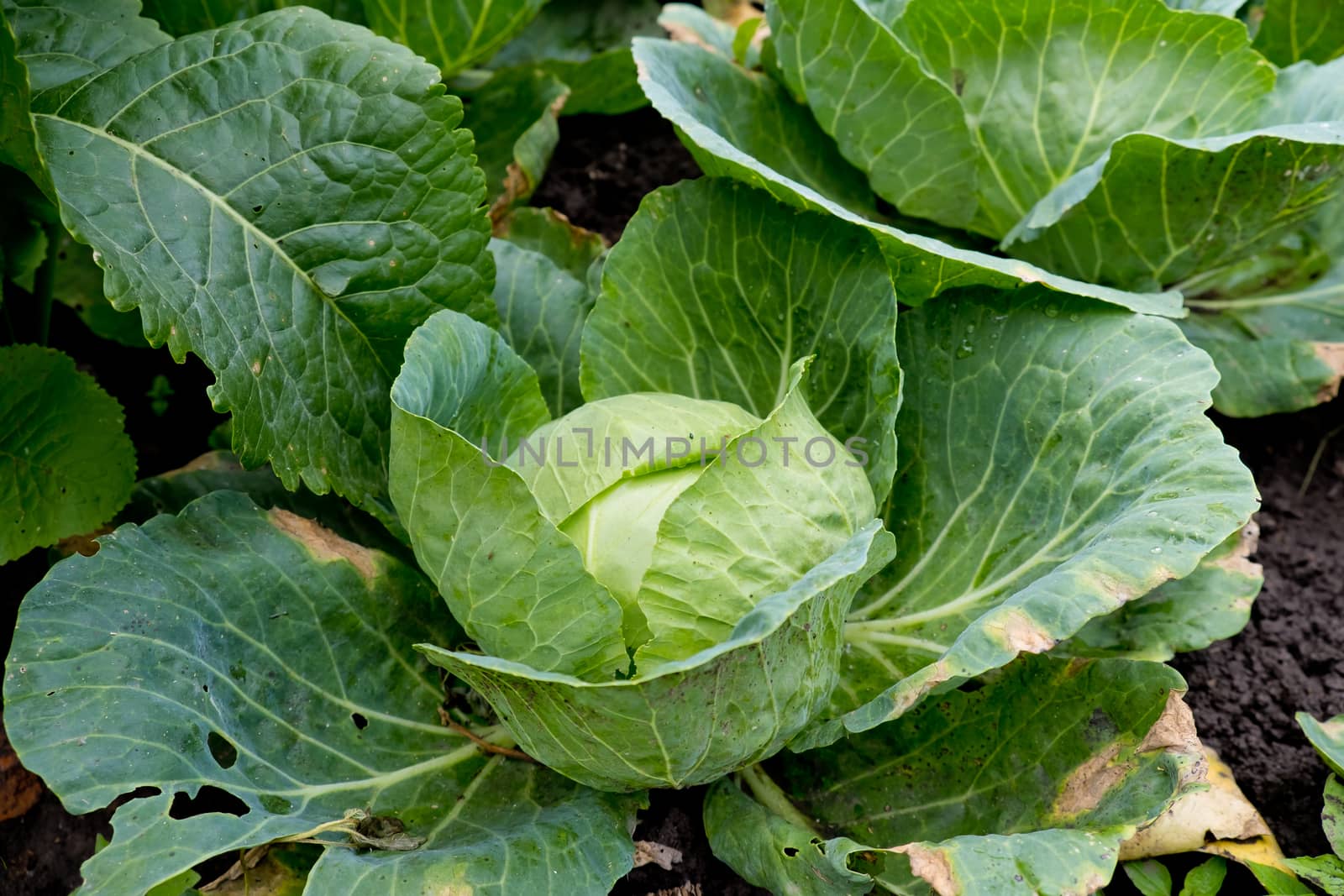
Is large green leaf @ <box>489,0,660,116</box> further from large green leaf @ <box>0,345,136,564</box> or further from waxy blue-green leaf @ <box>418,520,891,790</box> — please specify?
waxy blue-green leaf @ <box>418,520,891,790</box>

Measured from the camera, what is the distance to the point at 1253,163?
7.96 ft

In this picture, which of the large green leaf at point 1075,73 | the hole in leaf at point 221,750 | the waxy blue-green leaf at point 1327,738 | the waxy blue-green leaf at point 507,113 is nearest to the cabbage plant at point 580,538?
the hole in leaf at point 221,750

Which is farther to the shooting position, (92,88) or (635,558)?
(92,88)

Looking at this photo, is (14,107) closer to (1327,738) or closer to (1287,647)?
(1327,738)

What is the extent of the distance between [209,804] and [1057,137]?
2.44 meters

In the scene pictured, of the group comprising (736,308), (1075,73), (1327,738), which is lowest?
(1327,738)

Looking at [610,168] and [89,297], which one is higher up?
[610,168]

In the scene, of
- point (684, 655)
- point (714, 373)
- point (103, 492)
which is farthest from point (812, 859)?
point (103, 492)

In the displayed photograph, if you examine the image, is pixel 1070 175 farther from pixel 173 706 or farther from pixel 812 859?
pixel 173 706

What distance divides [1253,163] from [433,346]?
1827mm

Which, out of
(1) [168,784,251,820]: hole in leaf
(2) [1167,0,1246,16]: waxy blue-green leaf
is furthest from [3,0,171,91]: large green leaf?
(2) [1167,0,1246,16]: waxy blue-green leaf

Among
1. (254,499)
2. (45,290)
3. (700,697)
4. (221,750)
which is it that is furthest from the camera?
(45,290)

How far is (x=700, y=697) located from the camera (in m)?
1.69

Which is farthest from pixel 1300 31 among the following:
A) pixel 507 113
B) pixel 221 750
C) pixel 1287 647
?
pixel 221 750
